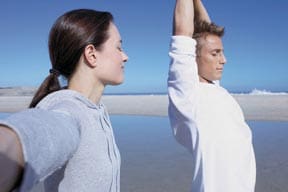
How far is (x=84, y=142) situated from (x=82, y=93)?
0.30 m

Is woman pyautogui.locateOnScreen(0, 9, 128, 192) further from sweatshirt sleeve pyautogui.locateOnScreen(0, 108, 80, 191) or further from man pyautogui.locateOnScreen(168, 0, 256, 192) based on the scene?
man pyautogui.locateOnScreen(168, 0, 256, 192)

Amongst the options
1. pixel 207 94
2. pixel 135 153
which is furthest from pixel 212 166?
pixel 135 153

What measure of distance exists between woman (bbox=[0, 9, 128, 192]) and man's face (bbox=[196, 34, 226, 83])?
21.4 inches

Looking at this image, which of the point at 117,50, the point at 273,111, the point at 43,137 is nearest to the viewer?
the point at 43,137

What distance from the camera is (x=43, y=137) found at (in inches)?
32.0

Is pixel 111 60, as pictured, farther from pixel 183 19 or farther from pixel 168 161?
pixel 168 161

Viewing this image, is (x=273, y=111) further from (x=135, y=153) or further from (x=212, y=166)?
(x=212, y=166)

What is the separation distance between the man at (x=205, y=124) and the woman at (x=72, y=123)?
292mm

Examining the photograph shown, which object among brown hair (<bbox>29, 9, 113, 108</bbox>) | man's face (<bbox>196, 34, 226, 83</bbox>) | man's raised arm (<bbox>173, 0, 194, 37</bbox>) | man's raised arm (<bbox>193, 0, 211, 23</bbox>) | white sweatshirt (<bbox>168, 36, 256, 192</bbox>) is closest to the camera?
brown hair (<bbox>29, 9, 113, 108</bbox>)

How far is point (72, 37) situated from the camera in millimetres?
1368

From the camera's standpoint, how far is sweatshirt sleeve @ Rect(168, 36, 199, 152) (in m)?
1.65

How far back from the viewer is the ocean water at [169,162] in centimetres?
536

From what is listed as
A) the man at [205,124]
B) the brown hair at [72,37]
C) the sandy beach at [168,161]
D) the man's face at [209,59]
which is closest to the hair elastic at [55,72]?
the brown hair at [72,37]

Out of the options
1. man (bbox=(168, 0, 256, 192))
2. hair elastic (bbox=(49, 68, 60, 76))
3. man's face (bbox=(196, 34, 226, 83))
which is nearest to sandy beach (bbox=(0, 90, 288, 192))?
man's face (bbox=(196, 34, 226, 83))
